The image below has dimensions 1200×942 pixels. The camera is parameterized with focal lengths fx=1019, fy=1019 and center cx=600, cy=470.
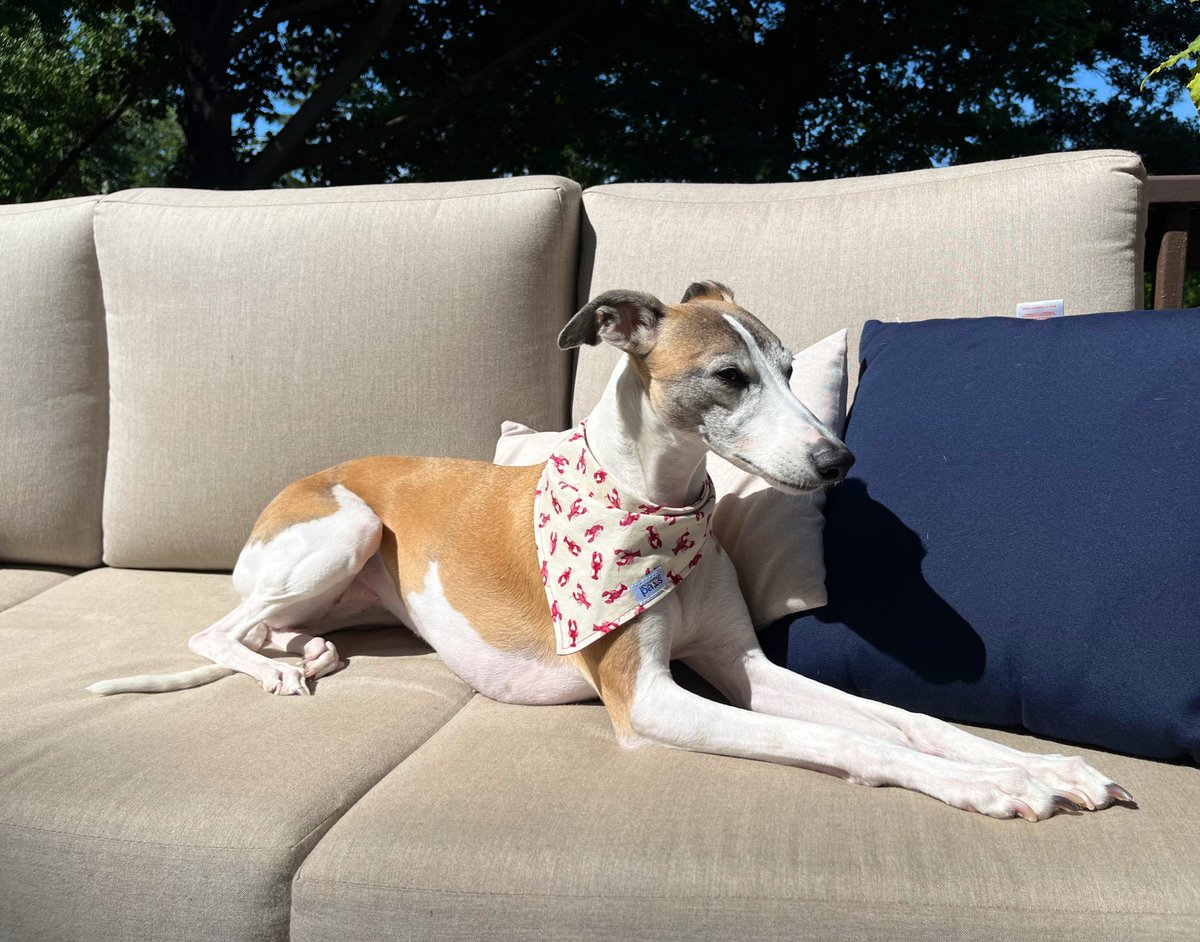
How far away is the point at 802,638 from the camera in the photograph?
1827 millimetres

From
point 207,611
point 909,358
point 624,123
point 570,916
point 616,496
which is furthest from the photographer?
point 624,123

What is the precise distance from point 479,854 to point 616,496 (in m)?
0.68

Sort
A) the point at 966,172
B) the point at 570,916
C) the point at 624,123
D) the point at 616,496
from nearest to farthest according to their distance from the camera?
1. the point at 570,916
2. the point at 616,496
3. the point at 966,172
4. the point at 624,123

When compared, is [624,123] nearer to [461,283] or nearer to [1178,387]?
[461,283]

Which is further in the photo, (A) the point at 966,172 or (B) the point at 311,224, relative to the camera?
(B) the point at 311,224

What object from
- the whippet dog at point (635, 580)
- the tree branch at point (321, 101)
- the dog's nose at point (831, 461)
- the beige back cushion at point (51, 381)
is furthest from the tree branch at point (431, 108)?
the dog's nose at point (831, 461)

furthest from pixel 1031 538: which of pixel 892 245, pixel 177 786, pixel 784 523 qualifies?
pixel 177 786

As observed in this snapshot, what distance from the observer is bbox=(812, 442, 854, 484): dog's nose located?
1591 mm

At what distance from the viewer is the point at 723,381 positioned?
1737mm

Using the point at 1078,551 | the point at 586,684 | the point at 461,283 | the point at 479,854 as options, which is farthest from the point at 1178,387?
the point at 461,283

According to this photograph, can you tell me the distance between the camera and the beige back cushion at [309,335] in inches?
99.6

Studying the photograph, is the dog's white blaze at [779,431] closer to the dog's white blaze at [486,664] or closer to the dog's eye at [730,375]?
the dog's eye at [730,375]

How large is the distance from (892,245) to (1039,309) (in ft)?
1.12

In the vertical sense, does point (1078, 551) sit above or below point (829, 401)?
below
